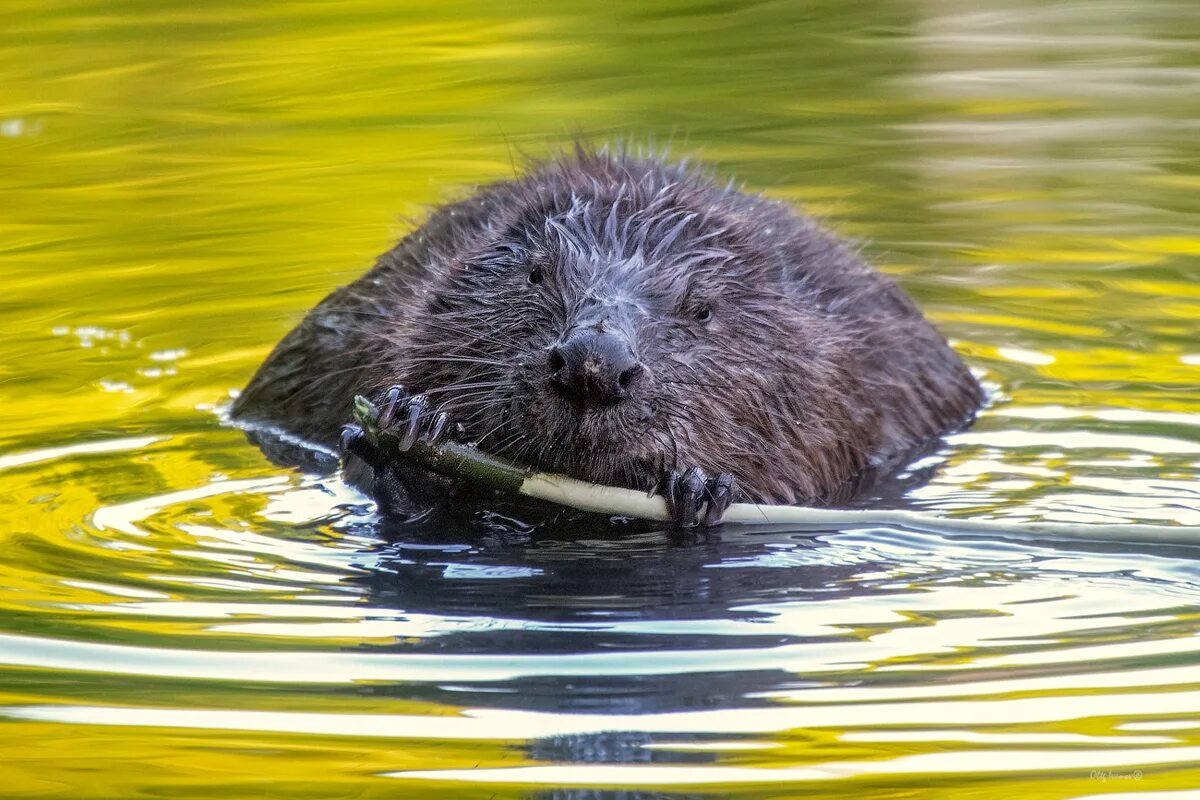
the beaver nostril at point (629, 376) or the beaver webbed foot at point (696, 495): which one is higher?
the beaver nostril at point (629, 376)

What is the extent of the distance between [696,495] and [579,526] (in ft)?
1.29

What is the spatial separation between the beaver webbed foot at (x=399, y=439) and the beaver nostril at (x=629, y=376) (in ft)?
1.96

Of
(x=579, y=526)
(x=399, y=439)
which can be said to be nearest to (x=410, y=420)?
(x=399, y=439)

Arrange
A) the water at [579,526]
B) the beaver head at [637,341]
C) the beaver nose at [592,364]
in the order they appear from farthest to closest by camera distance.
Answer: the beaver head at [637,341] → the beaver nose at [592,364] → the water at [579,526]

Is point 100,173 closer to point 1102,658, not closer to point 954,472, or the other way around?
point 954,472

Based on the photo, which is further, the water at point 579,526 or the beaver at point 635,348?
the beaver at point 635,348

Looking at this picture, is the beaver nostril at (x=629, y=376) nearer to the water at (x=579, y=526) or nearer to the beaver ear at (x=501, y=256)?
the water at (x=579, y=526)

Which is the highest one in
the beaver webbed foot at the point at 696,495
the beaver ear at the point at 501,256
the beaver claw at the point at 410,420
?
the beaver ear at the point at 501,256

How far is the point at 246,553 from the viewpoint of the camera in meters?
5.12

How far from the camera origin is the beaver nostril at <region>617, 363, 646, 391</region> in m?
4.75

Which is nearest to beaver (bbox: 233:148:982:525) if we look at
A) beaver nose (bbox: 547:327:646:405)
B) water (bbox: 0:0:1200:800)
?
beaver nose (bbox: 547:327:646:405)

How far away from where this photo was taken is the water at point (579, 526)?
3.81 metres

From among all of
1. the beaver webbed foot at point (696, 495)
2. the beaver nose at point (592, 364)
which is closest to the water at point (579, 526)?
the beaver webbed foot at point (696, 495)

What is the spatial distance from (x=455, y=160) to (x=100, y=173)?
177cm
